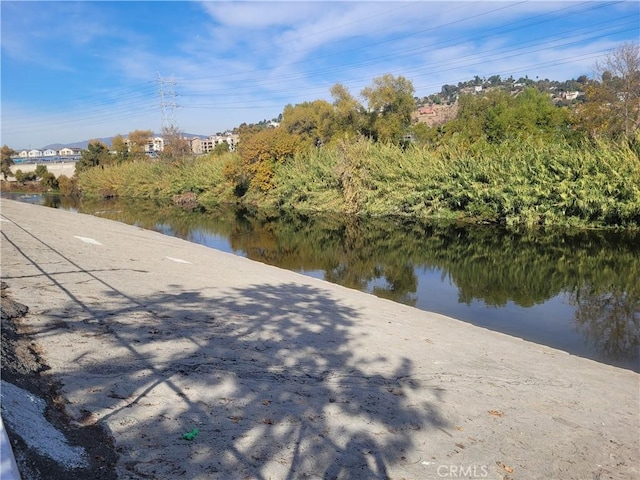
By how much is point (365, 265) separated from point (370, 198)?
61.7 ft

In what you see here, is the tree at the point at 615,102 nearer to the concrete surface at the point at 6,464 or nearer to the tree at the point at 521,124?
the tree at the point at 521,124

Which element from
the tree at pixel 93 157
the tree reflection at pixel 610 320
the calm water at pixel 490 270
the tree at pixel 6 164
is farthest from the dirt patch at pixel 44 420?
the tree at pixel 6 164

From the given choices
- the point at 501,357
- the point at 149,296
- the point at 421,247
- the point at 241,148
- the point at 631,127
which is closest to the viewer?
the point at 501,357

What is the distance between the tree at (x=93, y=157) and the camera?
9119cm

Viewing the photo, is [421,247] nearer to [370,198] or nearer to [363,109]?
[370,198]

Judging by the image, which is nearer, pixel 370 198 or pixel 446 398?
pixel 446 398

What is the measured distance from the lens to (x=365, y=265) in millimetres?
21562

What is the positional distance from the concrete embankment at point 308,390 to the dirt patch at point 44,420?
0.12m

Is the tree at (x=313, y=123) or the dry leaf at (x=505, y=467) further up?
the tree at (x=313, y=123)

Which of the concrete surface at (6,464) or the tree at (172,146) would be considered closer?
the concrete surface at (6,464)

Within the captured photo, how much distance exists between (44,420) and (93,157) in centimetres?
10004

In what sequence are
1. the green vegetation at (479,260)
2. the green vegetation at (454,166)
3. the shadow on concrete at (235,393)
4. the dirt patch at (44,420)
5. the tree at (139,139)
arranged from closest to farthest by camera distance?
the dirt patch at (44,420), the shadow on concrete at (235,393), the green vegetation at (479,260), the green vegetation at (454,166), the tree at (139,139)

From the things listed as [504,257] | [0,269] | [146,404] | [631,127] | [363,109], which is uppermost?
[363,109]

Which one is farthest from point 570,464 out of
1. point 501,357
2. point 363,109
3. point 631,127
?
point 363,109
